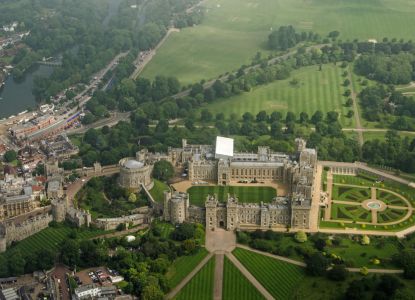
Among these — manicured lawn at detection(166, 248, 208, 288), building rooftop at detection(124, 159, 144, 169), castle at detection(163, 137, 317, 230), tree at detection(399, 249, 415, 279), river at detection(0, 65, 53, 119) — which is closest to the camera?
tree at detection(399, 249, 415, 279)

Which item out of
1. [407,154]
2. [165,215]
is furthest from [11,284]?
[407,154]

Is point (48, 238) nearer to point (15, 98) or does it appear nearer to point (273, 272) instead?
point (273, 272)

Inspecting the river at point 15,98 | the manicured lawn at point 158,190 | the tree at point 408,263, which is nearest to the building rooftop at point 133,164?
the manicured lawn at point 158,190

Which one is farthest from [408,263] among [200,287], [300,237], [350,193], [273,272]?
[200,287]

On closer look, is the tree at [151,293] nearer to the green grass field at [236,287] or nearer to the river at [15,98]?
the green grass field at [236,287]

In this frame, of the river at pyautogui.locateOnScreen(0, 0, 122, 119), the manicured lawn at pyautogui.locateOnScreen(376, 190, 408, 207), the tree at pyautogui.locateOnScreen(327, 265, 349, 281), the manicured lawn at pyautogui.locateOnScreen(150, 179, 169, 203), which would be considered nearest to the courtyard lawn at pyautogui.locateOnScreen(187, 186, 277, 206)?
the manicured lawn at pyautogui.locateOnScreen(150, 179, 169, 203)

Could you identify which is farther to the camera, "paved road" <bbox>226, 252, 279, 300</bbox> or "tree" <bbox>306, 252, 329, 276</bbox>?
"tree" <bbox>306, 252, 329, 276</bbox>

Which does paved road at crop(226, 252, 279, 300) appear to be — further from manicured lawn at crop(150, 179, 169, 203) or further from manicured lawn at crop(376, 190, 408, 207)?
manicured lawn at crop(376, 190, 408, 207)
